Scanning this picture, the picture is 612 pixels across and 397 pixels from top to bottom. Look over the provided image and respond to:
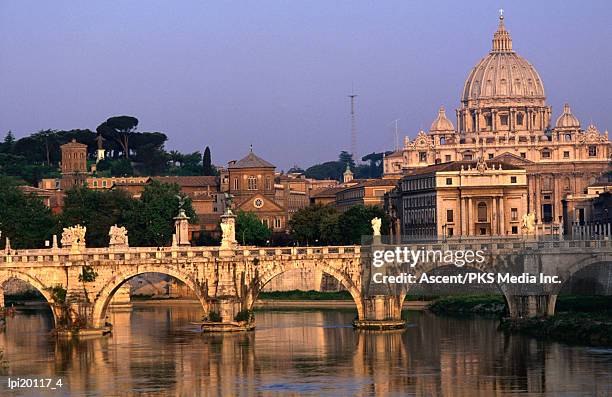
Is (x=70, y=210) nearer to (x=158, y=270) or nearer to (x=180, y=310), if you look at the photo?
(x=180, y=310)

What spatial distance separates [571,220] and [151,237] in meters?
55.3

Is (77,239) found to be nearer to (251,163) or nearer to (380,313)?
(380,313)

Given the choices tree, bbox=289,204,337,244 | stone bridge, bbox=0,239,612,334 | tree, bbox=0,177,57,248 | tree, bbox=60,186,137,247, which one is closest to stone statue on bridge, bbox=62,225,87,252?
stone bridge, bbox=0,239,612,334

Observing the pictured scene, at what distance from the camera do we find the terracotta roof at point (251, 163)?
19362cm

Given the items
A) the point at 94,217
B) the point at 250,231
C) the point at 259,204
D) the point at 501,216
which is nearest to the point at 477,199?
the point at 501,216

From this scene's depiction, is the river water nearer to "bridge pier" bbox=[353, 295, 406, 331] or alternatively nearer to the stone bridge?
"bridge pier" bbox=[353, 295, 406, 331]

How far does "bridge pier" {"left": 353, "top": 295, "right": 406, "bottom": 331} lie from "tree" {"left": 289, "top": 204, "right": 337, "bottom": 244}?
57.4 m

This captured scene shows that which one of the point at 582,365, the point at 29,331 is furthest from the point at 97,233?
the point at 582,365

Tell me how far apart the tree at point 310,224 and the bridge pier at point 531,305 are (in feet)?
193

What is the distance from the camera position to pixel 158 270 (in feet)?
307

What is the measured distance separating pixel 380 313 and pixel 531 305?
7.42 meters

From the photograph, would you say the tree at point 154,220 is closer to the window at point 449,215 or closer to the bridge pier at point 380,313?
the window at point 449,215

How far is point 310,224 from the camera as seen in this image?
15700 cm

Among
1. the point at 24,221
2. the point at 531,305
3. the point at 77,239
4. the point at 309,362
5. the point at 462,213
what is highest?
the point at 462,213
